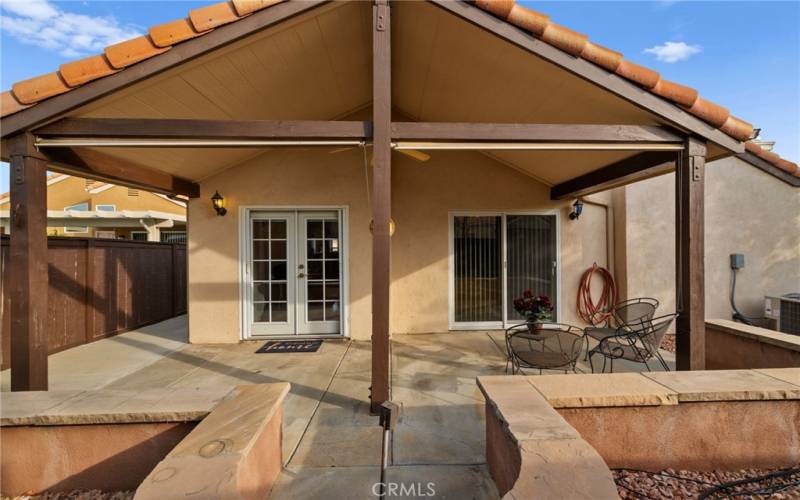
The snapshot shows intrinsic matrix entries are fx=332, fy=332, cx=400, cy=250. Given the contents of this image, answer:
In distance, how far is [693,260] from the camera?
2947mm

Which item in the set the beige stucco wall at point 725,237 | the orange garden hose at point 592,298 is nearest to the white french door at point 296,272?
the orange garden hose at point 592,298

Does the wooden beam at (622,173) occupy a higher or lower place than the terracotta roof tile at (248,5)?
lower

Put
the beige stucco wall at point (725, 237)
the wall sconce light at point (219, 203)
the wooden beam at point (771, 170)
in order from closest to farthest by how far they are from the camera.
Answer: the wall sconce light at point (219, 203) < the wooden beam at point (771, 170) < the beige stucco wall at point (725, 237)

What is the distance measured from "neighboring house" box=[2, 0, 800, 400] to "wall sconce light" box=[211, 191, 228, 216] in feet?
0.40

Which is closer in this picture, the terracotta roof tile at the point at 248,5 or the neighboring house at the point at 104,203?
the terracotta roof tile at the point at 248,5

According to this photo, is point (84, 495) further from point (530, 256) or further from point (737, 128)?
point (530, 256)

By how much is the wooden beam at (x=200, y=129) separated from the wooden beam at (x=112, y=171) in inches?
12.2

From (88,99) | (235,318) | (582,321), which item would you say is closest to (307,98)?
(88,99)

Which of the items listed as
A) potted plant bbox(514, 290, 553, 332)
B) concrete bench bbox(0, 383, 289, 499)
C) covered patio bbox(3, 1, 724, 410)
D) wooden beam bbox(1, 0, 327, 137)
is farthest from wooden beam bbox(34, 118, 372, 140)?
potted plant bbox(514, 290, 553, 332)

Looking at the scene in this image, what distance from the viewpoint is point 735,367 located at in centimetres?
347

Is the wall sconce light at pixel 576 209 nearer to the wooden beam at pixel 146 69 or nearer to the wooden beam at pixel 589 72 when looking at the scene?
the wooden beam at pixel 589 72

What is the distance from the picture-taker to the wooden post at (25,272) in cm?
269

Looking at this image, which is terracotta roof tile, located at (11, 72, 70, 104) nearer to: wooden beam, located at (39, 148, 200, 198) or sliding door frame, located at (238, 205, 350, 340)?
wooden beam, located at (39, 148, 200, 198)

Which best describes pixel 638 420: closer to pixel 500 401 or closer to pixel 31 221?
pixel 500 401
